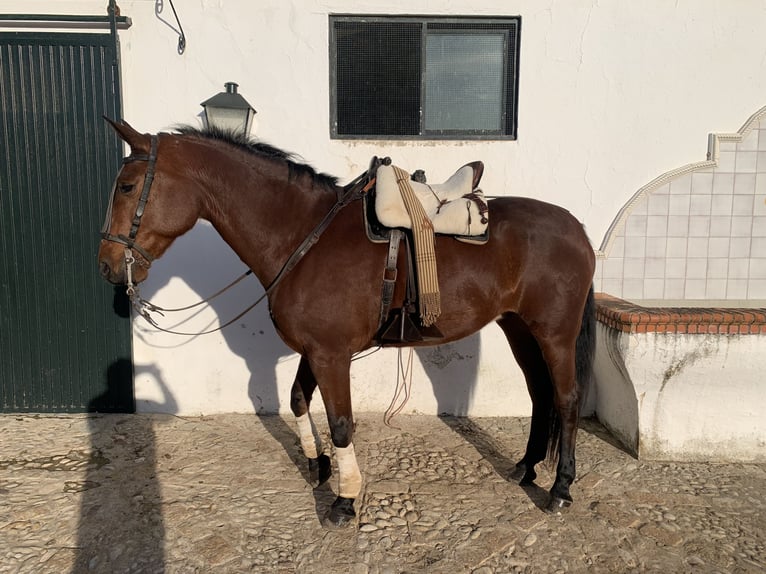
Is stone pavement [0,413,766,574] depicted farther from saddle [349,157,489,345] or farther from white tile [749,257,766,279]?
white tile [749,257,766,279]

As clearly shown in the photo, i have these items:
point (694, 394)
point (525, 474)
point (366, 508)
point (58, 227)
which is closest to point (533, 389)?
point (525, 474)

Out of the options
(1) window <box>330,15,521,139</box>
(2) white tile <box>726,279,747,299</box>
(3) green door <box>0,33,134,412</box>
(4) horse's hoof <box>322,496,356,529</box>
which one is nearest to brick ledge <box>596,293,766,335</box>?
(2) white tile <box>726,279,747,299</box>

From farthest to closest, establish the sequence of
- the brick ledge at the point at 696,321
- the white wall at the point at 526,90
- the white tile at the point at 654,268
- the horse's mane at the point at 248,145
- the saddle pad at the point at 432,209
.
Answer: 1. the white tile at the point at 654,268
2. the white wall at the point at 526,90
3. the brick ledge at the point at 696,321
4. the horse's mane at the point at 248,145
5. the saddle pad at the point at 432,209

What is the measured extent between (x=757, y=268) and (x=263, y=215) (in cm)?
412

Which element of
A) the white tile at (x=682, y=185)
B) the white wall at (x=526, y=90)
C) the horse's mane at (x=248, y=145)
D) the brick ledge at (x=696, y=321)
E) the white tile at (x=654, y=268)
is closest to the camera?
the horse's mane at (x=248, y=145)

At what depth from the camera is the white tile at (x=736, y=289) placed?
13.2 ft

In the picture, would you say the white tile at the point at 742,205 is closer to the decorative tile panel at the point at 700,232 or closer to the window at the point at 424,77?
the decorative tile panel at the point at 700,232

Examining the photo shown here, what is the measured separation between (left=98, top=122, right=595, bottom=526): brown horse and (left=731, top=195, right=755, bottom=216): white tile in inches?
81.4

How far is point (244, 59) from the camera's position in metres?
3.81

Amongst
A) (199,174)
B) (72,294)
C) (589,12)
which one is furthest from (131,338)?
(589,12)

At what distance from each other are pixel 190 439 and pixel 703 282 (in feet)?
14.5

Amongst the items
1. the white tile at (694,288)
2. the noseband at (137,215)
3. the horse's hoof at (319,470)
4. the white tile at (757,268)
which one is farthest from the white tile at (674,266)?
the noseband at (137,215)

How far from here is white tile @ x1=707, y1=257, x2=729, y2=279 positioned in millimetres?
3996

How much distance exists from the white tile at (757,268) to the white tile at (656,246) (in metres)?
0.78
